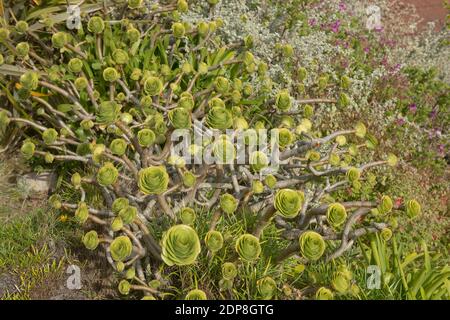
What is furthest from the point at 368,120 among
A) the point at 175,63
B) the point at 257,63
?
the point at 175,63

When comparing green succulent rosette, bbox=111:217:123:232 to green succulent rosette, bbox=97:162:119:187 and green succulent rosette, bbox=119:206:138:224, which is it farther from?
green succulent rosette, bbox=97:162:119:187

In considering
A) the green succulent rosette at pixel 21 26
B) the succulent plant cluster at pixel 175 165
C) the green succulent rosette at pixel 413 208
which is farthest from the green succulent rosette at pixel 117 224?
the green succulent rosette at pixel 21 26

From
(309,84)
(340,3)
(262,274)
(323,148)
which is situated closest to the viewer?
(262,274)

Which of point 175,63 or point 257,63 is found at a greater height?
point 257,63

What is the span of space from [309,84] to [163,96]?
123 cm

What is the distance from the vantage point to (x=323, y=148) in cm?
321

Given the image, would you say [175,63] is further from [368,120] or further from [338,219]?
[338,219]

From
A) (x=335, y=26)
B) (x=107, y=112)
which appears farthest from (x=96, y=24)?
(x=335, y=26)

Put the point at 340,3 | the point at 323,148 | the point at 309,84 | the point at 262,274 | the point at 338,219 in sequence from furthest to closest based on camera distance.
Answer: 1. the point at 340,3
2. the point at 309,84
3. the point at 323,148
4. the point at 262,274
5. the point at 338,219

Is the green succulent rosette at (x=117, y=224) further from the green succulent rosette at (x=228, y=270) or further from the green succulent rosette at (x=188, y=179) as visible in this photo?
the green succulent rosette at (x=228, y=270)

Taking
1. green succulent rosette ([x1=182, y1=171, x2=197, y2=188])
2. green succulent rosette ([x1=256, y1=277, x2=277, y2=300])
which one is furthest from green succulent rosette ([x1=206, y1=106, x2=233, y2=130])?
green succulent rosette ([x1=256, y1=277, x2=277, y2=300])

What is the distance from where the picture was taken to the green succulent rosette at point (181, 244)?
5.89 ft

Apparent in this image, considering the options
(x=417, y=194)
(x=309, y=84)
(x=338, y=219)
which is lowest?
(x=417, y=194)

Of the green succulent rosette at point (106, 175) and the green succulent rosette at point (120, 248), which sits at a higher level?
the green succulent rosette at point (106, 175)
